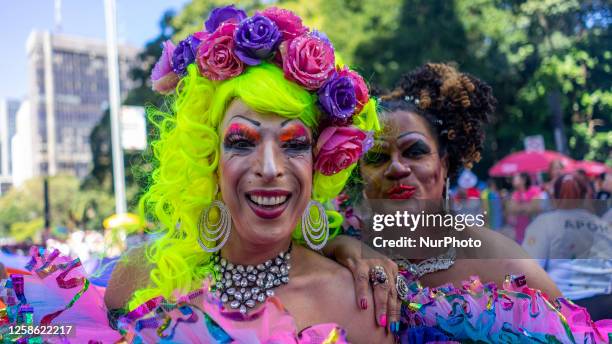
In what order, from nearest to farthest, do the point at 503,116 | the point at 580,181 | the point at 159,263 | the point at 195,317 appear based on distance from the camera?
the point at 195,317 < the point at 159,263 < the point at 580,181 < the point at 503,116

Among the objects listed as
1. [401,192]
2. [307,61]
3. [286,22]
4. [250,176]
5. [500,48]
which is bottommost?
[401,192]

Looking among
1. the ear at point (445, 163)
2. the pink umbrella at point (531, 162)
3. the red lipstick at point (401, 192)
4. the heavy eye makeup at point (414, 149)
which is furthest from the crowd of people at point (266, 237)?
the pink umbrella at point (531, 162)

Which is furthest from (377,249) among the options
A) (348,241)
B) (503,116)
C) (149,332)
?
(503,116)

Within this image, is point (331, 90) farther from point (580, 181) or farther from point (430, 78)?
point (580, 181)

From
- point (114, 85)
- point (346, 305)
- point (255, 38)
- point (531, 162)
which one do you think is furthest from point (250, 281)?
point (531, 162)

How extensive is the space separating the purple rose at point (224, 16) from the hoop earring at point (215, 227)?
63 centimetres

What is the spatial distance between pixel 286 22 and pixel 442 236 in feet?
3.36

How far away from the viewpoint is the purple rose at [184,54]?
2.09 meters

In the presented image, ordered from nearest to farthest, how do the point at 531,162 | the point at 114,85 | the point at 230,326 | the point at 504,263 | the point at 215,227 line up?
the point at 230,326, the point at 215,227, the point at 504,263, the point at 114,85, the point at 531,162

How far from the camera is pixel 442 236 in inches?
91.8

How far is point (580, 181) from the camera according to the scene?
4.80 m

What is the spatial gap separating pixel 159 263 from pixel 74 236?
655 cm

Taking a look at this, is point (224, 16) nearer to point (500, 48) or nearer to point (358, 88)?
point (358, 88)

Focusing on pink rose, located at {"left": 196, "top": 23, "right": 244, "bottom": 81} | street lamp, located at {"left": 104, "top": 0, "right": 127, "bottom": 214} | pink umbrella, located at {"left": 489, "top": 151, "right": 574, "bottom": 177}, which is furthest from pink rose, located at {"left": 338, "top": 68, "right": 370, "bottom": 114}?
pink umbrella, located at {"left": 489, "top": 151, "right": 574, "bottom": 177}
